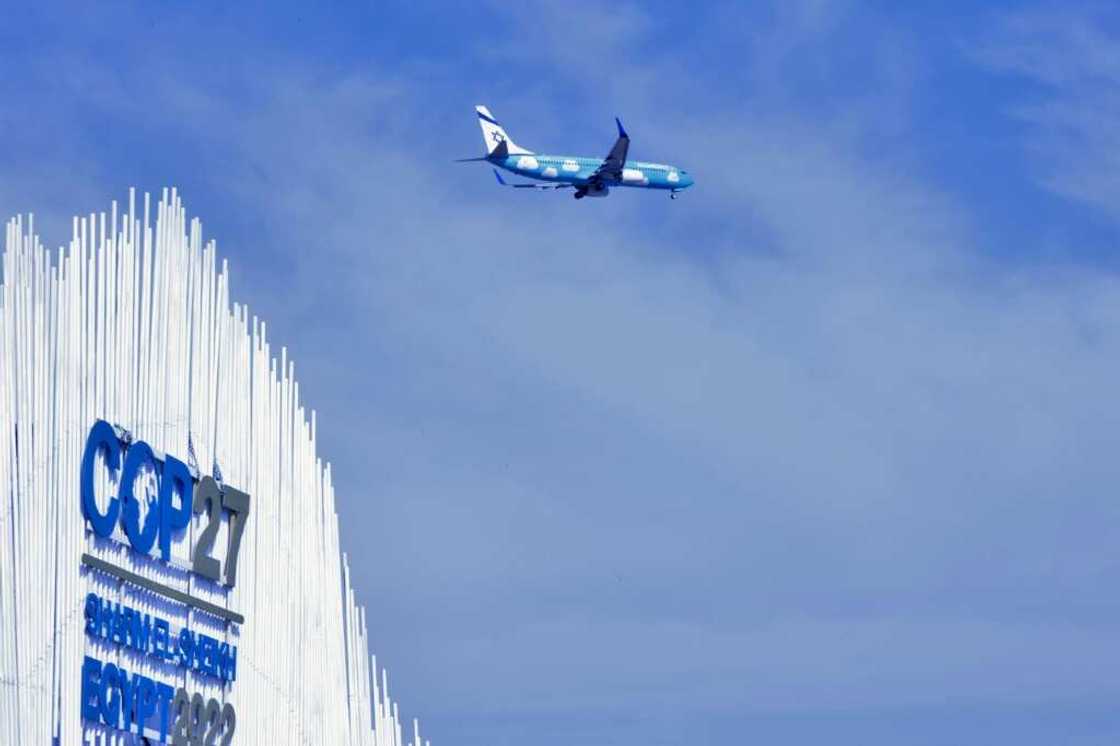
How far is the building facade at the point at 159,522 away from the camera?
82.3 ft

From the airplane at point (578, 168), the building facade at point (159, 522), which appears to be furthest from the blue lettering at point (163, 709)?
the airplane at point (578, 168)

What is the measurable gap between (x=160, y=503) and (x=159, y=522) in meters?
0.23

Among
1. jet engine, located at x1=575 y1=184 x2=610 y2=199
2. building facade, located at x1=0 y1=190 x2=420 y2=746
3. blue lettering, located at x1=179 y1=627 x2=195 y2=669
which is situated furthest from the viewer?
jet engine, located at x1=575 y1=184 x2=610 y2=199

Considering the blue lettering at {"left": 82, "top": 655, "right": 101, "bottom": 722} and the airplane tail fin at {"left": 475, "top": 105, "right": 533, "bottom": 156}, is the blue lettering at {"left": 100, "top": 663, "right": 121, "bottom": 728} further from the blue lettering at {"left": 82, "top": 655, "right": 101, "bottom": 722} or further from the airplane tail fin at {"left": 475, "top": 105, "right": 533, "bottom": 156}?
the airplane tail fin at {"left": 475, "top": 105, "right": 533, "bottom": 156}

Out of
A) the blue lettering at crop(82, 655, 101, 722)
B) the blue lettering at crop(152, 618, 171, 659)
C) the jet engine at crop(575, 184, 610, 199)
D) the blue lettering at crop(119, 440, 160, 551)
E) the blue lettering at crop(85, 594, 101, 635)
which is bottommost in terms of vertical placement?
the blue lettering at crop(82, 655, 101, 722)

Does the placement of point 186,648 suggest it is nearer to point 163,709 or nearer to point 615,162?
point 163,709

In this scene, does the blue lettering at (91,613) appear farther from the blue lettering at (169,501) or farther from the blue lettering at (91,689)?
the blue lettering at (169,501)

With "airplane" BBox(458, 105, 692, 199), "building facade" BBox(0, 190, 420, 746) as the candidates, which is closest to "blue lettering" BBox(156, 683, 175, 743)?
"building facade" BBox(0, 190, 420, 746)

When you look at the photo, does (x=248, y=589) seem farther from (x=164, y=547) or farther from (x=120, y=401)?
(x=120, y=401)

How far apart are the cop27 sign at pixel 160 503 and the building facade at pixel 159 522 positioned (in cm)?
3

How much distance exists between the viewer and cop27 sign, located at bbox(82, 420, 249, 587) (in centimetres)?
2630

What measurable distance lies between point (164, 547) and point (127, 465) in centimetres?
156

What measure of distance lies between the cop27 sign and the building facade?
0.03 metres

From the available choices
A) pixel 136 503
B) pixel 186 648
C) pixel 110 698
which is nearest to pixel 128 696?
pixel 110 698
